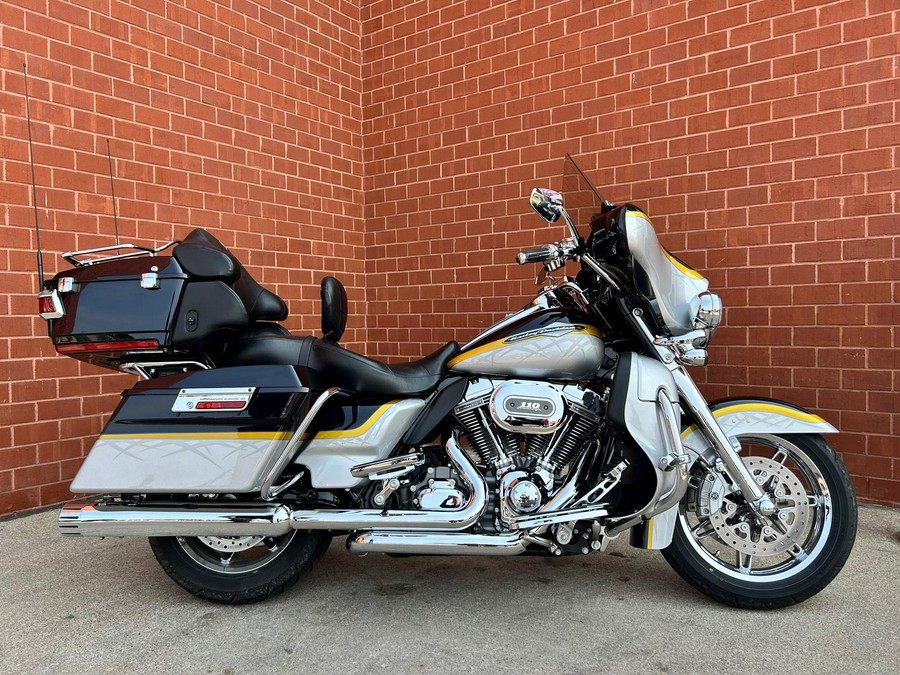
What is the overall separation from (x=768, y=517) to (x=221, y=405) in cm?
217

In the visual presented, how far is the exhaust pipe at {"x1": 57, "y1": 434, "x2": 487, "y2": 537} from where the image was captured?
2.49 metres

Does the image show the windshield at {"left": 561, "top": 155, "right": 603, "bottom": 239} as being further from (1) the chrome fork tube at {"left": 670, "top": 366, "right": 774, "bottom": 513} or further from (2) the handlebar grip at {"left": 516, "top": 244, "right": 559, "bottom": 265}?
(1) the chrome fork tube at {"left": 670, "top": 366, "right": 774, "bottom": 513}

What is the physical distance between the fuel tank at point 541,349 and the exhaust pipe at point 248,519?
1.38 ft

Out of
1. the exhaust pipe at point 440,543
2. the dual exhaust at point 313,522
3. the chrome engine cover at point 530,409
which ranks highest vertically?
the chrome engine cover at point 530,409

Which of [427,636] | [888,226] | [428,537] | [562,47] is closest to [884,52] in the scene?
[888,226]

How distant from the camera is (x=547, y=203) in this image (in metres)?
2.55

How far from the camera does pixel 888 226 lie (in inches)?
146

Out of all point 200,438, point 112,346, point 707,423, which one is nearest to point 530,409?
point 707,423

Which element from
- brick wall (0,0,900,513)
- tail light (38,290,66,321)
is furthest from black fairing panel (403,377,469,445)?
brick wall (0,0,900,513)

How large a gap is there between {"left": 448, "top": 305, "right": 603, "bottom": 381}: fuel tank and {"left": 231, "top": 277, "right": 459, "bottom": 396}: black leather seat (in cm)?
24

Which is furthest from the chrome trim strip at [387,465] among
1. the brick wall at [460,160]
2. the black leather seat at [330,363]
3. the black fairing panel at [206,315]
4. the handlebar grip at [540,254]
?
the brick wall at [460,160]

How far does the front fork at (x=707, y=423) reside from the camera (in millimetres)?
2559

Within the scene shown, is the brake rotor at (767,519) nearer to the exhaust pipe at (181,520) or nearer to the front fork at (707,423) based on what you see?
the front fork at (707,423)

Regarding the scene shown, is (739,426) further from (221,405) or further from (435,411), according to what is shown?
(221,405)
